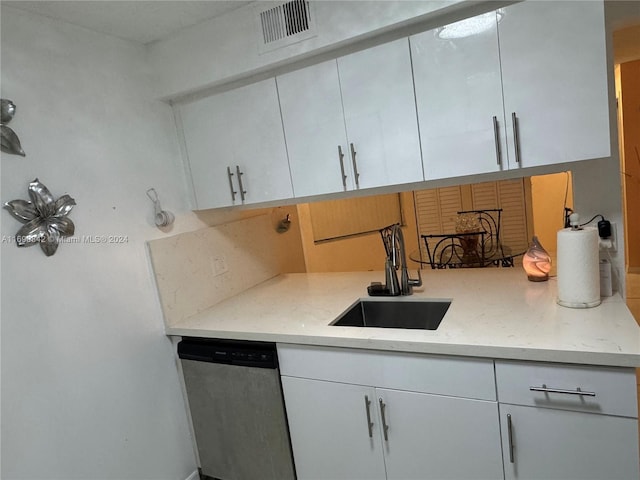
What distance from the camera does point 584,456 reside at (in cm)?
127

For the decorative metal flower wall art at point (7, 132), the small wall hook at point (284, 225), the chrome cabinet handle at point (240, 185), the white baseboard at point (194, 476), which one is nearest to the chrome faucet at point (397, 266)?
the chrome cabinet handle at point (240, 185)

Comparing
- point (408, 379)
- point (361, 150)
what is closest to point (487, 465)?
point (408, 379)

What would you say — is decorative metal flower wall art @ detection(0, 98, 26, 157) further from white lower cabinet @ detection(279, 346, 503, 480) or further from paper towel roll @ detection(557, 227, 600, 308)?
paper towel roll @ detection(557, 227, 600, 308)

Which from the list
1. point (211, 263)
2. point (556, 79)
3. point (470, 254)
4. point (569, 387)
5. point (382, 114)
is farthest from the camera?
point (470, 254)

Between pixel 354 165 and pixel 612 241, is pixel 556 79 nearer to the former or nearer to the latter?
A: pixel 612 241

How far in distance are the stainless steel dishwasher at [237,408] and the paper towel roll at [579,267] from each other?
3.79ft

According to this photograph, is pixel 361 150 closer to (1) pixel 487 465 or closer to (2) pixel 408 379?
(2) pixel 408 379

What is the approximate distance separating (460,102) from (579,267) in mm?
723

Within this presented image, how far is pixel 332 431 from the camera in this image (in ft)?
5.52

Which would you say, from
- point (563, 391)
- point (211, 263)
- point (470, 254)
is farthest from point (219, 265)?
point (470, 254)

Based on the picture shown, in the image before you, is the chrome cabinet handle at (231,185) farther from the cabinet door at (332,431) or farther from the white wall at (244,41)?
the cabinet door at (332,431)

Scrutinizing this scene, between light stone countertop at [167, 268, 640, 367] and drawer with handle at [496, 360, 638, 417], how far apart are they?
48 mm

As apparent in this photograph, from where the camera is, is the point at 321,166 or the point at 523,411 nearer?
the point at 523,411

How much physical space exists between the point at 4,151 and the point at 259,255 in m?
1.44
